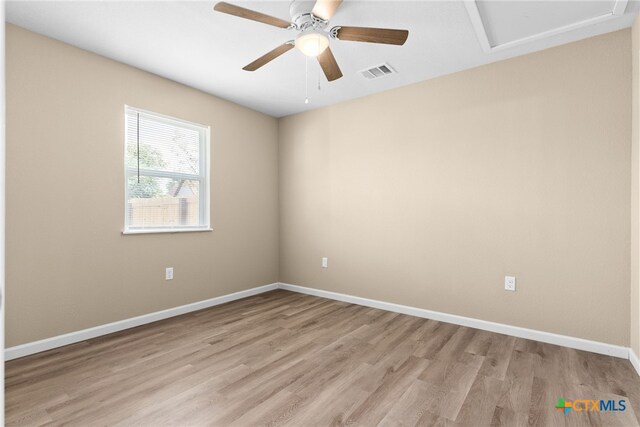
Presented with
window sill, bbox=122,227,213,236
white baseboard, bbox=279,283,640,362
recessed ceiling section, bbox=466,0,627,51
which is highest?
→ recessed ceiling section, bbox=466,0,627,51

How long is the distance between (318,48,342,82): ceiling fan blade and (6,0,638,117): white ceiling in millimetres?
300

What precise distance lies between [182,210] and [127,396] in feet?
6.78

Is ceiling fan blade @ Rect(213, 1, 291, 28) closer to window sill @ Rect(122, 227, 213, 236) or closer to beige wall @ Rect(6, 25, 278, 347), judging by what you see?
beige wall @ Rect(6, 25, 278, 347)

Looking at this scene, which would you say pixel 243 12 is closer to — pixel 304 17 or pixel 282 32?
pixel 304 17

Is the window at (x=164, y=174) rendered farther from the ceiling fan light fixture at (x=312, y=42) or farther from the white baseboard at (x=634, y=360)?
the white baseboard at (x=634, y=360)

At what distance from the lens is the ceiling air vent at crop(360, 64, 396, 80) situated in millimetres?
3146

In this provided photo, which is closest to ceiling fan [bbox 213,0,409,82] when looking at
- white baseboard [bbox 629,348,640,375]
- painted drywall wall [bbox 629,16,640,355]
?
painted drywall wall [bbox 629,16,640,355]

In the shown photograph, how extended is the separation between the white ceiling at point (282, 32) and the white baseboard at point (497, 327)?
7.84 ft

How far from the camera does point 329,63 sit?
2354 millimetres

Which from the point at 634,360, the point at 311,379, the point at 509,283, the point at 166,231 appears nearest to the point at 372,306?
the point at 509,283

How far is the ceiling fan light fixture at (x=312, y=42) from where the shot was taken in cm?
208

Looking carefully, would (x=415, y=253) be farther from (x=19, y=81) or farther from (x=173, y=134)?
(x=19, y=81)

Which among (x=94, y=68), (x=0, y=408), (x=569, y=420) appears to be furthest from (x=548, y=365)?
(x=94, y=68)

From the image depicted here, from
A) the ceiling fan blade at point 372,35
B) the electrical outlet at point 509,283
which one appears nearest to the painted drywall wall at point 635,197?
the electrical outlet at point 509,283
